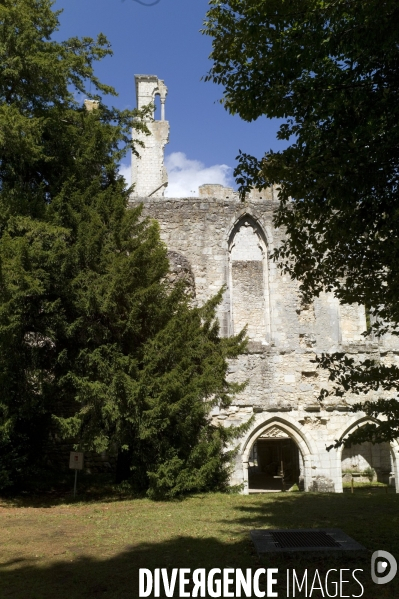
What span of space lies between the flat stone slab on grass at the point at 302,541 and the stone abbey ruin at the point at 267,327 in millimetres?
7852

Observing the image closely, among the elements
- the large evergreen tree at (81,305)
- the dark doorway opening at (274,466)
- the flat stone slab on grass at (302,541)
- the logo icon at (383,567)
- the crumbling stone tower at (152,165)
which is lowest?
the dark doorway opening at (274,466)

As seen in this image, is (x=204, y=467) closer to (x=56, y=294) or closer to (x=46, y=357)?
(x=46, y=357)

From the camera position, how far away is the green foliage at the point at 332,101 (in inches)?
191

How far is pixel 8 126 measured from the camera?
976cm

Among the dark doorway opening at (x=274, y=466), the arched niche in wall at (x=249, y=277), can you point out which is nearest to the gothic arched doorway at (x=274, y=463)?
the dark doorway opening at (x=274, y=466)

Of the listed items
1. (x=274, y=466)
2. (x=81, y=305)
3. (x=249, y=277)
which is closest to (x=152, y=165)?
(x=249, y=277)

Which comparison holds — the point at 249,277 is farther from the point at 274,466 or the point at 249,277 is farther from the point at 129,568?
the point at 129,568

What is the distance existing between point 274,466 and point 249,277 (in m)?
9.30

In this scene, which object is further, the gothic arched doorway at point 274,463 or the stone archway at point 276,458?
the gothic arched doorway at point 274,463

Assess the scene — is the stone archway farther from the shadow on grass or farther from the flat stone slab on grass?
the shadow on grass

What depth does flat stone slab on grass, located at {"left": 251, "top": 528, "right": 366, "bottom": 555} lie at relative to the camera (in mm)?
5285

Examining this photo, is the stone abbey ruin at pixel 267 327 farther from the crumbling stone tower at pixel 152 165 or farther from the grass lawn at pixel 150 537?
the crumbling stone tower at pixel 152 165

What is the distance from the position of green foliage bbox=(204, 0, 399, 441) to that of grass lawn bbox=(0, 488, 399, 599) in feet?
5.71

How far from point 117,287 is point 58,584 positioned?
634 cm
